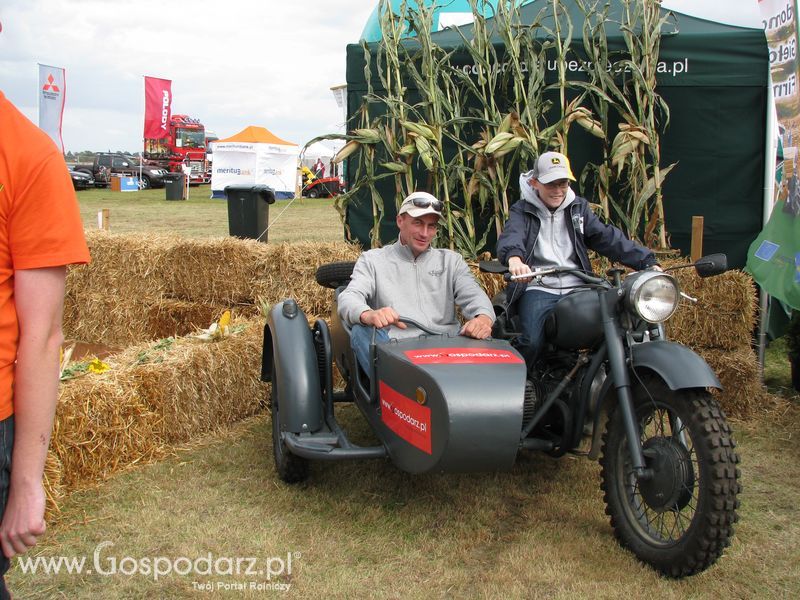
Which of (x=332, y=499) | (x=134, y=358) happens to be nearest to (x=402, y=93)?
(x=134, y=358)

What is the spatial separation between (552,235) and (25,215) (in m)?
2.89

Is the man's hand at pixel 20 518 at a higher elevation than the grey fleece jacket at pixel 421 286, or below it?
below

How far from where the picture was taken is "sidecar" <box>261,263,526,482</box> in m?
Answer: 2.77

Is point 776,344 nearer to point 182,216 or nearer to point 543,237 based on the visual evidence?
point 543,237

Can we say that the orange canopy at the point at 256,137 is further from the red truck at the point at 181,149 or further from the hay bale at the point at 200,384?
the hay bale at the point at 200,384

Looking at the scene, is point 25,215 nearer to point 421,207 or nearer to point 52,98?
point 421,207

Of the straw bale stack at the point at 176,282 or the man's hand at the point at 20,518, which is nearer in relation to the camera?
the man's hand at the point at 20,518

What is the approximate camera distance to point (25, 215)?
1330 mm

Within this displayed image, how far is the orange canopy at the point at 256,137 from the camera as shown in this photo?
22.3 meters

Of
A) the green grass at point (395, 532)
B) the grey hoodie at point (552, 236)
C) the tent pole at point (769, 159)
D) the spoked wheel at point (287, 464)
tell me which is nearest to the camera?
the green grass at point (395, 532)

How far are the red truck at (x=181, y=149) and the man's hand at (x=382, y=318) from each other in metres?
32.3

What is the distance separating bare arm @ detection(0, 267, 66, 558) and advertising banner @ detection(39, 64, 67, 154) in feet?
41.2

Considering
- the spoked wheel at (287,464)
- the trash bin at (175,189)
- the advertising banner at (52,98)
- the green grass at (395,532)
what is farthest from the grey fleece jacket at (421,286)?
the trash bin at (175,189)

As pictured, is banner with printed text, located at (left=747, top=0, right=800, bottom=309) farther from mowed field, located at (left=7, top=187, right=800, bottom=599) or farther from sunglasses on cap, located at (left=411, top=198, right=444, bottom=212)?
sunglasses on cap, located at (left=411, top=198, right=444, bottom=212)
